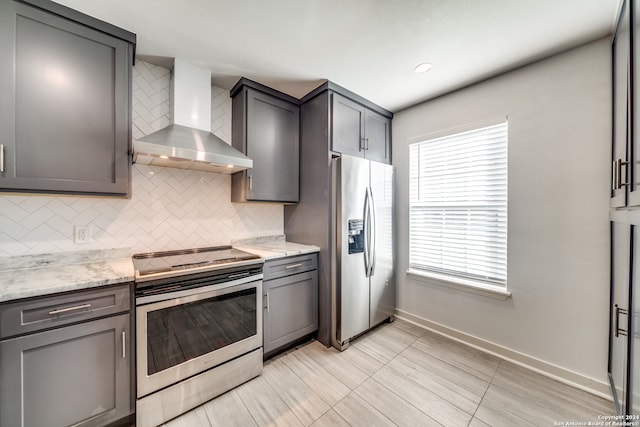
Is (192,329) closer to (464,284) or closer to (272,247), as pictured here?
(272,247)

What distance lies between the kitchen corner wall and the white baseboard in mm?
2244

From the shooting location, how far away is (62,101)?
4.61ft

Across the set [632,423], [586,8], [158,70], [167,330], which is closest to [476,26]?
[586,8]

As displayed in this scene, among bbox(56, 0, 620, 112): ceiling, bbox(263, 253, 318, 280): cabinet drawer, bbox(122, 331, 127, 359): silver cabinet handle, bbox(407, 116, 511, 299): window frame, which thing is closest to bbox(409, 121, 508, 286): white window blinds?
bbox(407, 116, 511, 299): window frame

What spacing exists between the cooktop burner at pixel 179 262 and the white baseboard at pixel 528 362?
2.11 meters

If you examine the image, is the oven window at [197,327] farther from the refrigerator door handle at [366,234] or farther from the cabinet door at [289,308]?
the refrigerator door handle at [366,234]

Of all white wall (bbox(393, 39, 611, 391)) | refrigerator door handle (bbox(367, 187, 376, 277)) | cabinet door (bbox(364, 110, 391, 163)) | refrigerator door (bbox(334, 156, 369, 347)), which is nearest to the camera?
white wall (bbox(393, 39, 611, 391))

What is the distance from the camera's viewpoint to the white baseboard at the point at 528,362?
65.9 inches

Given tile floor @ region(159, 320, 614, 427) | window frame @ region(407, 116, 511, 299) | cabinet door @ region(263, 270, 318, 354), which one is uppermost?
window frame @ region(407, 116, 511, 299)

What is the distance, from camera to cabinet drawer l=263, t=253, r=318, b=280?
2.01 meters

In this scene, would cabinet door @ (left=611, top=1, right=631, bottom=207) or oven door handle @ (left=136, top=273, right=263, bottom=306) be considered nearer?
cabinet door @ (left=611, top=1, right=631, bottom=207)

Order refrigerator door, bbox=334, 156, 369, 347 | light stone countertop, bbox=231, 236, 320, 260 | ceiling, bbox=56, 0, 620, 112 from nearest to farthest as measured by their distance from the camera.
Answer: ceiling, bbox=56, 0, 620, 112, light stone countertop, bbox=231, 236, 320, 260, refrigerator door, bbox=334, 156, 369, 347

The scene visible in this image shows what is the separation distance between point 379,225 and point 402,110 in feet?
4.85

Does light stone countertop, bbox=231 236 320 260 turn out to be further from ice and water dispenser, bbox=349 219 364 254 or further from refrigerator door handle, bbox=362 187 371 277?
refrigerator door handle, bbox=362 187 371 277
